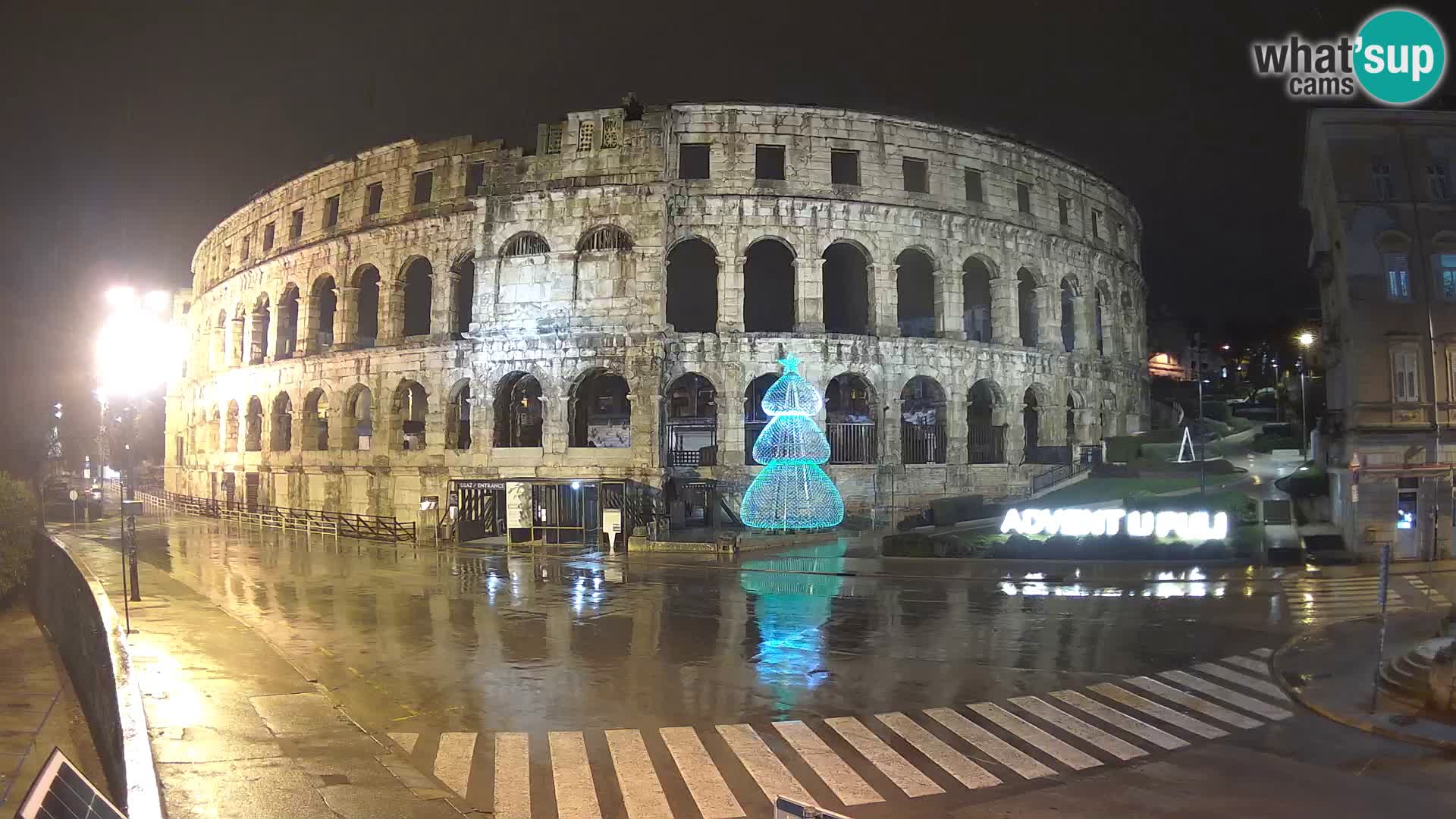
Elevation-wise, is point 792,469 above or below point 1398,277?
below

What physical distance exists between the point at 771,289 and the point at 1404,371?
32.1m

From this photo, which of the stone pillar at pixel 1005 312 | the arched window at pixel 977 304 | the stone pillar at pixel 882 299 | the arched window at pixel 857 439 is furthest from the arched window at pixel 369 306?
the arched window at pixel 977 304

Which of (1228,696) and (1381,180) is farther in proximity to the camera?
(1381,180)

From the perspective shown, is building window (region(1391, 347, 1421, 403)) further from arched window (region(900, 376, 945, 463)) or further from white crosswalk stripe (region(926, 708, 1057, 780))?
white crosswalk stripe (region(926, 708, 1057, 780))

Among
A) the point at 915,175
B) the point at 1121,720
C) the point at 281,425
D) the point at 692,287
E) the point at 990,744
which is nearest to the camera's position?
the point at 990,744

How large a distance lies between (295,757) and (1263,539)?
28.3m

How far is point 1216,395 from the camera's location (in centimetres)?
8400

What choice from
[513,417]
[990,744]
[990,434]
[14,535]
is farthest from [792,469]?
[14,535]

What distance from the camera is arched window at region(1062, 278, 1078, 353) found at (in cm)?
4622

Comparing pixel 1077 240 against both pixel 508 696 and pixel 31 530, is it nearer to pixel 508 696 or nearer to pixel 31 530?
pixel 508 696

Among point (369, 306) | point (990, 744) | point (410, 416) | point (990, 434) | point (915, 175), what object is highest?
point (915, 175)

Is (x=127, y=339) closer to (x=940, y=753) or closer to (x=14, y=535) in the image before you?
(x=14, y=535)

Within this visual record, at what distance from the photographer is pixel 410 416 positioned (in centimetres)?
5769

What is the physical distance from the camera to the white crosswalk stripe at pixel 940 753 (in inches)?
376
